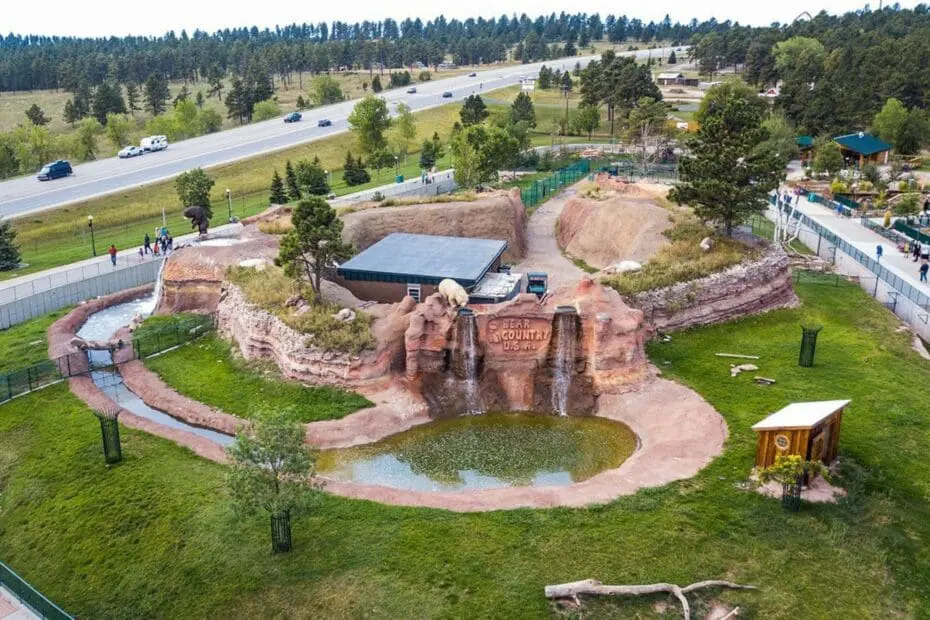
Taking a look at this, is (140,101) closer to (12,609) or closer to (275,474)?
(275,474)

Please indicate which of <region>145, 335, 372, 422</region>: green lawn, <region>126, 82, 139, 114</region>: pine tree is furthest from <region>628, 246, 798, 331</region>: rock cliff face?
<region>126, 82, 139, 114</region>: pine tree

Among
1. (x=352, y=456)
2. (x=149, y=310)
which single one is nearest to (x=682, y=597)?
(x=352, y=456)

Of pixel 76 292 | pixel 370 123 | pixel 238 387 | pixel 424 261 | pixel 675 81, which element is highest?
pixel 675 81

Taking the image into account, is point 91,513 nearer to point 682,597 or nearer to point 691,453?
point 682,597


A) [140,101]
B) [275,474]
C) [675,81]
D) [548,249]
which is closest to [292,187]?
[548,249]

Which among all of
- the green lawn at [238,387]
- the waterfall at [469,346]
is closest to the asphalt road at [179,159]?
the green lawn at [238,387]
